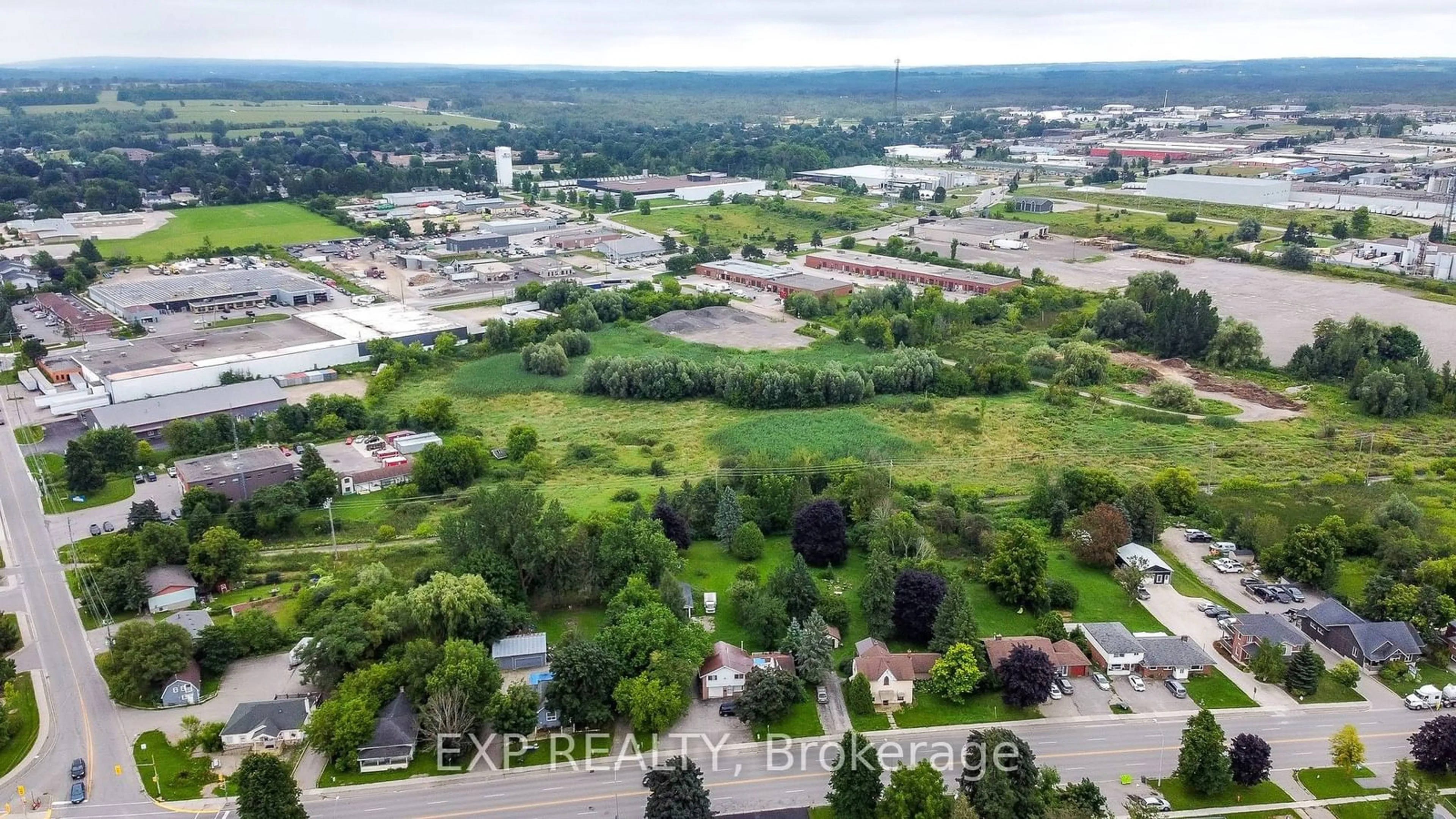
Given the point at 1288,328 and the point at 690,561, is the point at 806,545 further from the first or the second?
the point at 1288,328

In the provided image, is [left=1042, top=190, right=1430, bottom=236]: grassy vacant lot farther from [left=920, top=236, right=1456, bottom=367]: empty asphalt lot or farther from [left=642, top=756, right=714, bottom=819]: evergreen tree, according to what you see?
[left=642, top=756, right=714, bottom=819]: evergreen tree

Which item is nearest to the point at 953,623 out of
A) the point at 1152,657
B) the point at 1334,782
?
the point at 1152,657

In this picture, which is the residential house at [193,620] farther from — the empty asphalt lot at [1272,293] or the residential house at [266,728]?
the empty asphalt lot at [1272,293]

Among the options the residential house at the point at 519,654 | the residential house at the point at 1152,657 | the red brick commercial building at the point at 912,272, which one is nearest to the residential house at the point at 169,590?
the residential house at the point at 519,654

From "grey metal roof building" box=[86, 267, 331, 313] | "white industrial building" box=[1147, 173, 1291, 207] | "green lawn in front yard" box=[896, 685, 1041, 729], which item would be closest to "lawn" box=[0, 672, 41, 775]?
"green lawn in front yard" box=[896, 685, 1041, 729]

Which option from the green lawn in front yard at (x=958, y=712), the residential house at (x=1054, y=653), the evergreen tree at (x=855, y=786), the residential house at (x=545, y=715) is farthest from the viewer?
the residential house at (x=1054, y=653)

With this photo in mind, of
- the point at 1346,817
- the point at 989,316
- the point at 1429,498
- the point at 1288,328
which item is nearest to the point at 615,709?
the point at 1346,817
